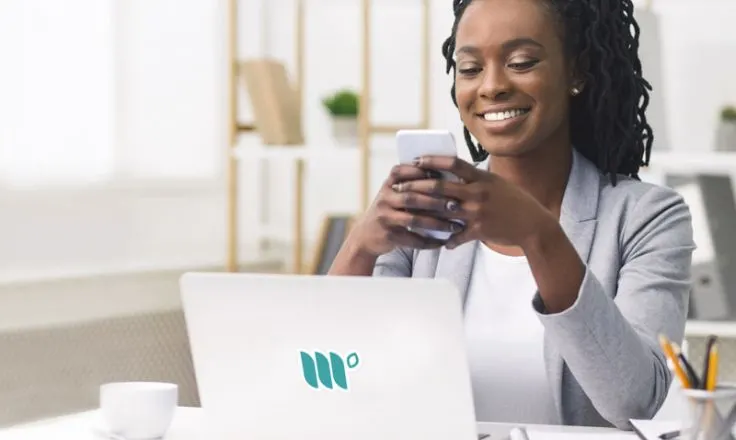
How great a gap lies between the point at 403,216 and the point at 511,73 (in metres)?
0.33

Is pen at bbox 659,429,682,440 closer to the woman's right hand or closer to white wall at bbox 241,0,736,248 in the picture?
the woman's right hand

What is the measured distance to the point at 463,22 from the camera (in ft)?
5.42

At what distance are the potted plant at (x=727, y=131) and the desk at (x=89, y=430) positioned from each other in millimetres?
1692

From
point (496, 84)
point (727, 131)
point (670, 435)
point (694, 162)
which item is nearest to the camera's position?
point (670, 435)

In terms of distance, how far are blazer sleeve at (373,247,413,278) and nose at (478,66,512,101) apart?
285mm

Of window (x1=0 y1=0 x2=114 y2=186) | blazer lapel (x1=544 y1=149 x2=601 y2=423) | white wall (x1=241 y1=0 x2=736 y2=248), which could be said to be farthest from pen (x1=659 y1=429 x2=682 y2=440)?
window (x1=0 y1=0 x2=114 y2=186)

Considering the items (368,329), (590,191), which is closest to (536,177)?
(590,191)

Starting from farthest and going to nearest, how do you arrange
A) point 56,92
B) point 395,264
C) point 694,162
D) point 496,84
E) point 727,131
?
point 56,92, point 727,131, point 694,162, point 395,264, point 496,84

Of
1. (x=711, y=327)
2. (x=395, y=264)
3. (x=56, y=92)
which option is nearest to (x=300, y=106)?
(x=56, y=92)

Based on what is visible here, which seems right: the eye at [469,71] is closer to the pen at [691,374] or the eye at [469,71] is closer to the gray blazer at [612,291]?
the gray blazer at [612,291]

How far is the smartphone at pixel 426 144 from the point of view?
124cm

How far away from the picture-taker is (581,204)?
167 centimetres

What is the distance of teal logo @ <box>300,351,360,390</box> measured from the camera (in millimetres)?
1152

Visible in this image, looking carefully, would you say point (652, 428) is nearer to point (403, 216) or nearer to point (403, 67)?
point (403, 216)
